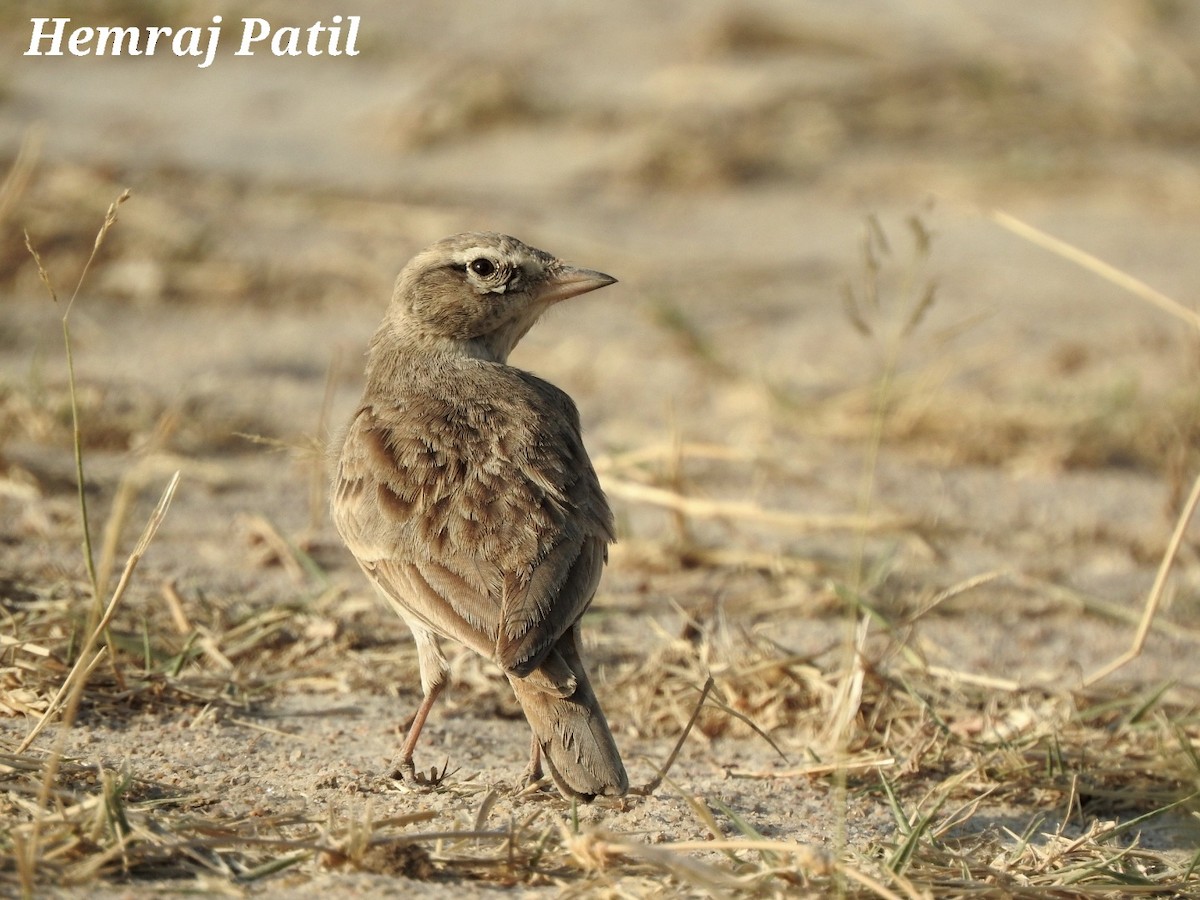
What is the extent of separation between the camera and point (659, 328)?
25.2 feet

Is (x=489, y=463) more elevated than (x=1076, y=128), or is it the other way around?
(x=1076, y=128)

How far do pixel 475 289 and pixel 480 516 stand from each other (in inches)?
47.8

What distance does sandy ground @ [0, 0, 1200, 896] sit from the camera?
4.43 meters

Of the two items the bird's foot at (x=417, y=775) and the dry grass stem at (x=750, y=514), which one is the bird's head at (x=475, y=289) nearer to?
the dry grass stem at (x=750, y=514)

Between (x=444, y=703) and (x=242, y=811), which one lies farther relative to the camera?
(x=444, y=703)

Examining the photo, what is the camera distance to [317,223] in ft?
28.1

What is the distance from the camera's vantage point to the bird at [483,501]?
3490 millimetres

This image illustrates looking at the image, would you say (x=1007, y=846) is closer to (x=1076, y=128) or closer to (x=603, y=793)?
(x=603, y=793)

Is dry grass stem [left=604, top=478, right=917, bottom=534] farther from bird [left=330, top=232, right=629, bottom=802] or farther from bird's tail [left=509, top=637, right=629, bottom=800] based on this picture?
bird's tail [left=509, top=637, right=629, bottom=800]

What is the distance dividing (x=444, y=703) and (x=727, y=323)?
4.04 metres

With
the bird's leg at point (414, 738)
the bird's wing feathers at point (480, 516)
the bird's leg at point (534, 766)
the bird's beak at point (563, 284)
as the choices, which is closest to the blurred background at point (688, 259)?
the bird's wing feathers at point (480, 516)

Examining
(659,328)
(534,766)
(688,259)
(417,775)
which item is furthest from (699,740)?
(688,259)

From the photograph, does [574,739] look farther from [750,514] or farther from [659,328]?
[659,328]

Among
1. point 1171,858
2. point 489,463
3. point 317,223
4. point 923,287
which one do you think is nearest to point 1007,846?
point 1171,858
